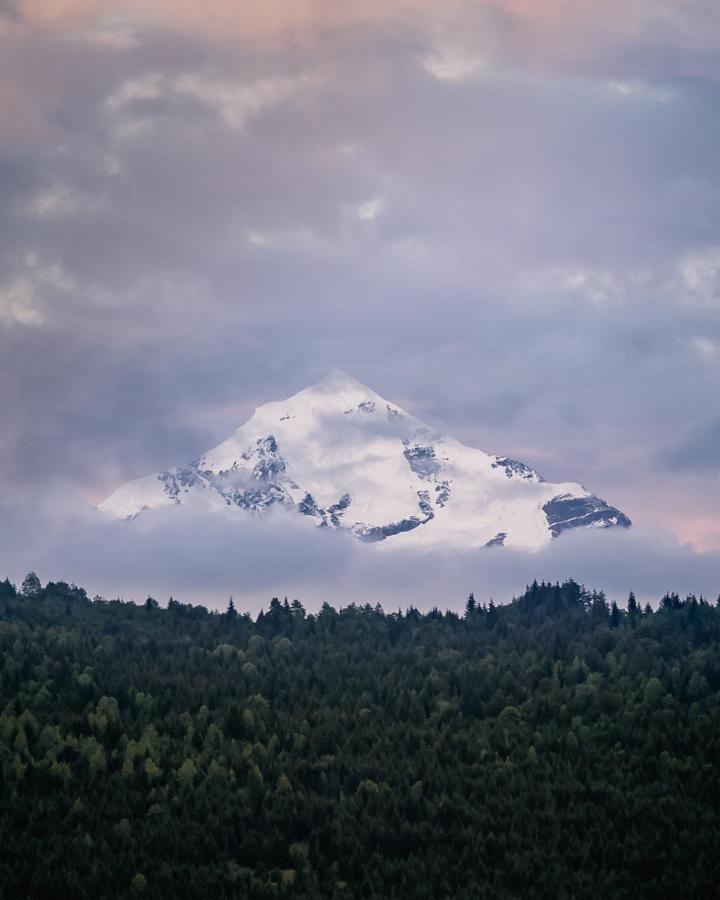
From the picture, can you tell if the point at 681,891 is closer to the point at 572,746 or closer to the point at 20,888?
the point at 572,746

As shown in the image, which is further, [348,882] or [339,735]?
[339,735]

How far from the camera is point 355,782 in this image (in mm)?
138250

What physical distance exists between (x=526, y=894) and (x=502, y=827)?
57.0 ft

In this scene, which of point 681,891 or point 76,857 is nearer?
point 681,891

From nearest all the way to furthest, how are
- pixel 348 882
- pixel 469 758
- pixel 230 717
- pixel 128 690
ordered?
1. pixel 348 882
2. pixel 469 758
3. pixel 230 717
4. pixel 128 690

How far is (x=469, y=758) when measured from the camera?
147750mm

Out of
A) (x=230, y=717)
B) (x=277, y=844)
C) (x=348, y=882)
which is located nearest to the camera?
(x=348, y=882)

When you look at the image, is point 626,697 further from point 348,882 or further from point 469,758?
point 348,882

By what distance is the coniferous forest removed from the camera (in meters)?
107

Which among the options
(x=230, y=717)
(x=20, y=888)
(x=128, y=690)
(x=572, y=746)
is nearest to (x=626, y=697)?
(x=572, y=746)

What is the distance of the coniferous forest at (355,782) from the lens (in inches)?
4213

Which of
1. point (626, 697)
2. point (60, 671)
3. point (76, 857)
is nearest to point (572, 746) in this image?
point (626, 697)

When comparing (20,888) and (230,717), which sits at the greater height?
(230,717)

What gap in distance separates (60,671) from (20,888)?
77.8m
